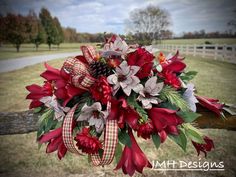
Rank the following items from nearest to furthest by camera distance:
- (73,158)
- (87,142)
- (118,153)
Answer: (87,142), (118,153), (73,158)

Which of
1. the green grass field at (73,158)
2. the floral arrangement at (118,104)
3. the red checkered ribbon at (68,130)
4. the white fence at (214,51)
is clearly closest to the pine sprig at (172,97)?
the floral arrangement at (118,104)

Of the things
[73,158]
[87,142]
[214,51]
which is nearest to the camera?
[87,142]

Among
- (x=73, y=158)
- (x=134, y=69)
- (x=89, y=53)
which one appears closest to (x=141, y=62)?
(x=134, y=69)

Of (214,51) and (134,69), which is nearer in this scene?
(134,69)

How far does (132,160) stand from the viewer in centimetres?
63

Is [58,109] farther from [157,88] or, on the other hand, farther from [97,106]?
[157,88]

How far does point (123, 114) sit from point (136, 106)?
1.4 inches

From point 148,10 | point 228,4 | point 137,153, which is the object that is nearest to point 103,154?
point 137,153

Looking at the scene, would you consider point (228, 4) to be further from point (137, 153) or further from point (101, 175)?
point (137, 153)

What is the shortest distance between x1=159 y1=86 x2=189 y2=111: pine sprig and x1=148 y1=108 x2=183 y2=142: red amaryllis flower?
0.09 feet

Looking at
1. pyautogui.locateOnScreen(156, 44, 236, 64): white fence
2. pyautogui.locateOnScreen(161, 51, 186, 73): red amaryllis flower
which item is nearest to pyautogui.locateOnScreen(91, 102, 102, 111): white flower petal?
pyautogui.locateOnScreen(161, 51, 186, 73): red amaryllis flower

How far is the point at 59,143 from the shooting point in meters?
0.64

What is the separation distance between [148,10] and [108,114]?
11.7 feet

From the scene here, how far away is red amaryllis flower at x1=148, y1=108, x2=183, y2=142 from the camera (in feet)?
1.87
